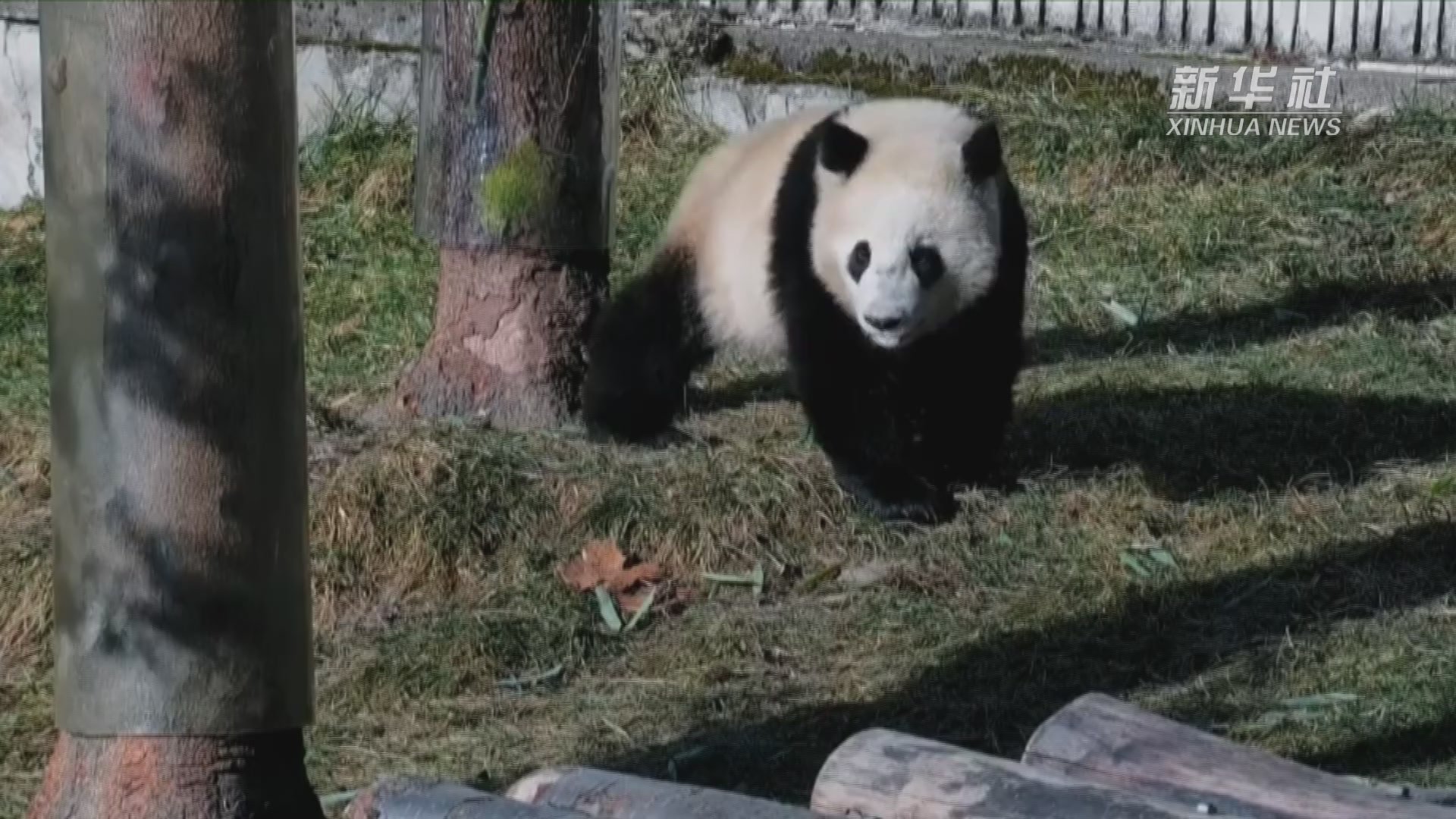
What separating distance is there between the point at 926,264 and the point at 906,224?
0.12m

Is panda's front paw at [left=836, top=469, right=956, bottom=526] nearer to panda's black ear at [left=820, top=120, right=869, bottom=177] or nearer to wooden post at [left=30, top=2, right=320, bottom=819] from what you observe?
panda's black ear at [left=820, top=120, right=869, bottom=177]

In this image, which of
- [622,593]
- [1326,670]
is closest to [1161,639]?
[1326,670]

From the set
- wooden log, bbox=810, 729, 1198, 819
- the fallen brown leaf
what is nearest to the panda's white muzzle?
the fallen brown leaf

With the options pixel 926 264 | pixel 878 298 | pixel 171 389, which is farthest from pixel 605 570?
pixel 171 389

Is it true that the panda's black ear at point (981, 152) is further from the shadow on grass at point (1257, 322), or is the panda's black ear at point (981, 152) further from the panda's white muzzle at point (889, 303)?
the shadow on grass at point (1257, 322)

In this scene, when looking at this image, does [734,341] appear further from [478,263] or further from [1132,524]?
[1132,524]

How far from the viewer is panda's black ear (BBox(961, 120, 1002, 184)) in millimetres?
5832

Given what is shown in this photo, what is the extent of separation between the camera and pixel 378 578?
590 centimetres

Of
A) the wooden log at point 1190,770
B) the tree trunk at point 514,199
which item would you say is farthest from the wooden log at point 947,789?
the tree trunk at point 514,199

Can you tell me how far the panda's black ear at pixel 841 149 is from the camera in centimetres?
584

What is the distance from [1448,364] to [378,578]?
3.37m

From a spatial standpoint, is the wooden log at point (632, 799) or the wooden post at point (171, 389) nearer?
the wooden log at point (632, 799)

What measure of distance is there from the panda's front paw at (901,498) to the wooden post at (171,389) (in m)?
2.47

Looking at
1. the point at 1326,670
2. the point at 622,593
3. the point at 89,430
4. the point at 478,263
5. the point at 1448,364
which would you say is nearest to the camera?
the point at 89,430
